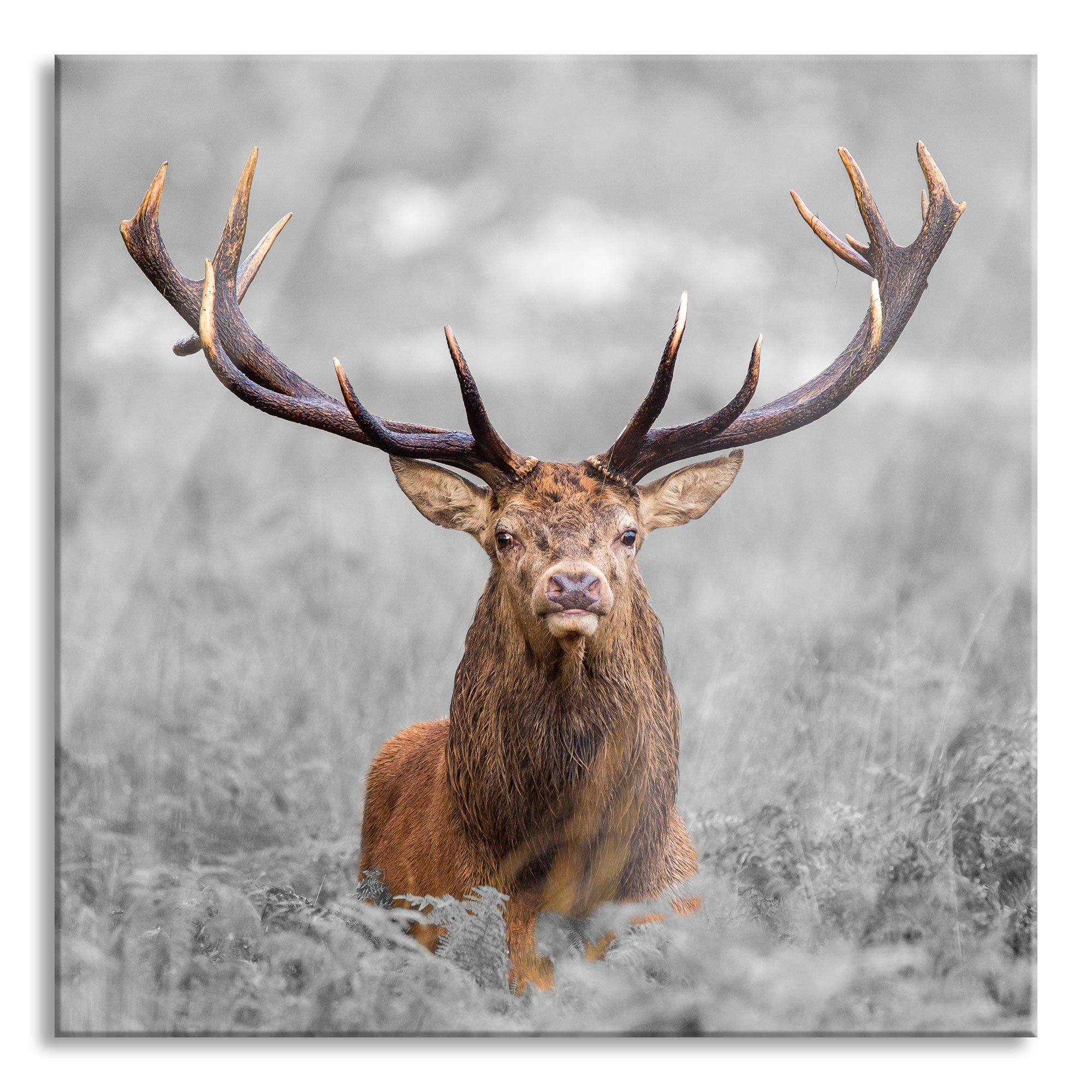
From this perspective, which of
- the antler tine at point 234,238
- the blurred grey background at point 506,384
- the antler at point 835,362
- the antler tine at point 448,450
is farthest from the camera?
the blurred grey background at point 506,384

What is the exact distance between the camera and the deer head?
3570mm

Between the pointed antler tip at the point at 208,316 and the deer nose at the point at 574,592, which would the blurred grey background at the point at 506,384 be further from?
the deer nose at the point at 574,592

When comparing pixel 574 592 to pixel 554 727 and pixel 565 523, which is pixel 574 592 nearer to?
pixel 565 523

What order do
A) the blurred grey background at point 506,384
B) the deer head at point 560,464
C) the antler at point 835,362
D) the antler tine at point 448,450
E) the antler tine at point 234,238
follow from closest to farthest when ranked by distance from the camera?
the deer head at point 560,464, the antler at point 835,362, the antler tine at point 448,450, the antler tine at point 234,238, the blurred grey background at point 506,384

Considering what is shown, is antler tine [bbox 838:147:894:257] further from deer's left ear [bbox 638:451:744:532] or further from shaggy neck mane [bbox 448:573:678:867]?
shaggy neck mane [bbox 448:573:678:867]

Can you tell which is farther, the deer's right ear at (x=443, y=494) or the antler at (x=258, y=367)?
the deer's right ear at (x=443, y=494)

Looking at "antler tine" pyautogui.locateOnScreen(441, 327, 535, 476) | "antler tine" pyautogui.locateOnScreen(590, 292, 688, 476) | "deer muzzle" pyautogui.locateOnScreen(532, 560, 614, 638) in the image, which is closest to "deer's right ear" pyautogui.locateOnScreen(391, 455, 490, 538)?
"antler tine" pyautogui.locateOnScreen(441, 327, 535, 476)

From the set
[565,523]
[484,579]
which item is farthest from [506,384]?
[565,523]

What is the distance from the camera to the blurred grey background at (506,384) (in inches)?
175

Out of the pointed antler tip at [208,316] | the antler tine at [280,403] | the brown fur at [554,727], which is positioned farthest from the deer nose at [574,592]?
the pointed antler tip at [208,316]

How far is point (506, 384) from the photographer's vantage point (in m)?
5.58

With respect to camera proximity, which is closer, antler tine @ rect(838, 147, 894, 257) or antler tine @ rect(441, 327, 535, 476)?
antler tine @ rect(441, 327, 535, 476)
